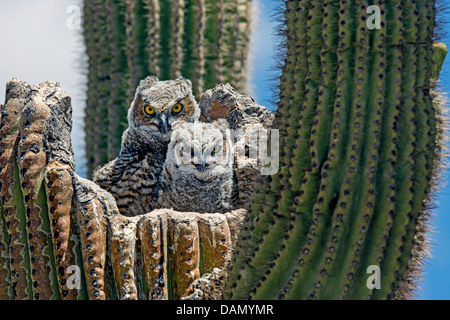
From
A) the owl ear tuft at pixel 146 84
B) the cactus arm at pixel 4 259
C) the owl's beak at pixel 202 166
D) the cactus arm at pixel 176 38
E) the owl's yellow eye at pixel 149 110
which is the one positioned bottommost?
the cactus arm at pixel 4 259

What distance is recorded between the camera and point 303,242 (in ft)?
12.1

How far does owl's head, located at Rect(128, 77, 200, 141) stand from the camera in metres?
5.73

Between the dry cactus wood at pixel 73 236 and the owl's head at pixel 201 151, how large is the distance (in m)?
0.91

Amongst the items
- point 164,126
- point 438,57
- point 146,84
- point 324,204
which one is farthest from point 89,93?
point 324,204

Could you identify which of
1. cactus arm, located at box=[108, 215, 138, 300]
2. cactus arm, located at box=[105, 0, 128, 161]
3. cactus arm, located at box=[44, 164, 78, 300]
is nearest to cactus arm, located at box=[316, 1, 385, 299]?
cactus arm, located at box=[108, 215, 138, 300]

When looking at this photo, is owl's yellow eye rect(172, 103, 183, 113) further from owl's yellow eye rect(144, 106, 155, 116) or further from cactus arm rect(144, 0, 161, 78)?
cactus arm rect(144, 0, 161, 78)

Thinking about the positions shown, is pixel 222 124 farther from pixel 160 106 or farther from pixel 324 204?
pixel 324 204

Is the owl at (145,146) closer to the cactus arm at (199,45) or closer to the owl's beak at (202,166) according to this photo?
the owl's beak at (202,166)

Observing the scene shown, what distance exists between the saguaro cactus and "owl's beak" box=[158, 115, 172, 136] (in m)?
1.85

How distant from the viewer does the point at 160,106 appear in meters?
5.74

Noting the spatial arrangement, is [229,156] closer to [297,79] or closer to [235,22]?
[297,79]

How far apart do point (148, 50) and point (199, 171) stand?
242 cm

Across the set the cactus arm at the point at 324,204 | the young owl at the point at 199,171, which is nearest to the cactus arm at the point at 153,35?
the young owl at the point at 199,171

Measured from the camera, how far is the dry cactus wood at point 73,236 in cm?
418
